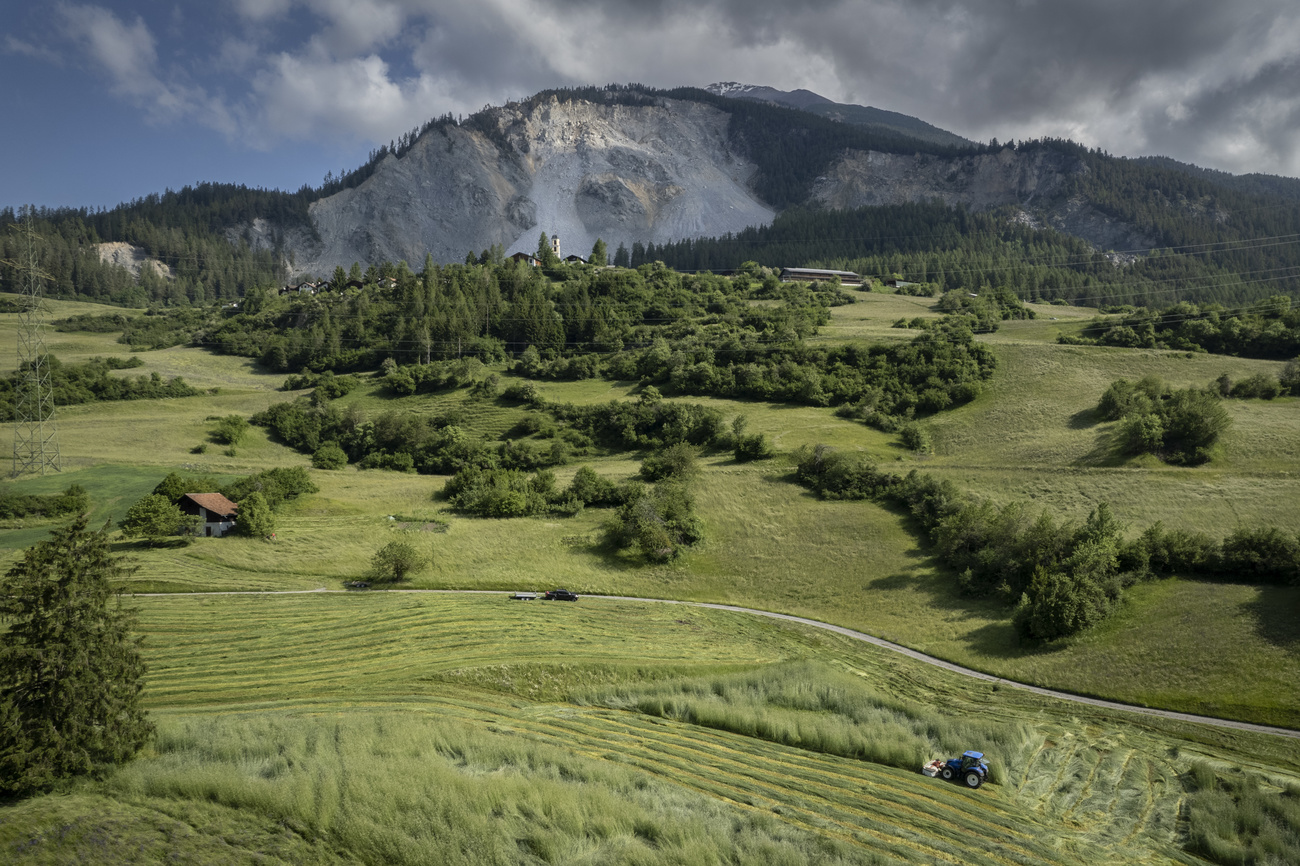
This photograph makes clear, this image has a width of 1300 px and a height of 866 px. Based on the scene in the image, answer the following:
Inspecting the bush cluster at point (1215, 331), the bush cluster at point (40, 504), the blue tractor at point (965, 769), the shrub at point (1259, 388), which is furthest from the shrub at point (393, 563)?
the bush cluster at point (1215, 331)

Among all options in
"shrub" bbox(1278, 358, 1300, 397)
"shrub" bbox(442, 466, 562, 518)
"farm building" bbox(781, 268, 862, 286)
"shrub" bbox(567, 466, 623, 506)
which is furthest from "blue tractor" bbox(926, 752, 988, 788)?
"farm building" bbox(781, 268, 862, 286)

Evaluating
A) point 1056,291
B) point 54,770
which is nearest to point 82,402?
point 54,770

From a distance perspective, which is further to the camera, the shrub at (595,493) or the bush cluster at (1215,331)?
the bush cluster at (1215,331)

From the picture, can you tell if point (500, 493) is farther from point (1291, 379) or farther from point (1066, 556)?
point (1291, 379)

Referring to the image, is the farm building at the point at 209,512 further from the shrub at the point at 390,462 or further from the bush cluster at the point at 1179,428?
the bush cluster at the point at 1179,428

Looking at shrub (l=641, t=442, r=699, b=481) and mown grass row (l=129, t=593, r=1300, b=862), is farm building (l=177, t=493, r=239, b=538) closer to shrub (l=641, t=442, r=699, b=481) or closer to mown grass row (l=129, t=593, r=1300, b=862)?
mown grass row (l=129, t=593, r=1300, b=862)

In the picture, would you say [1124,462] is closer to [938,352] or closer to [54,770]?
[938,352]

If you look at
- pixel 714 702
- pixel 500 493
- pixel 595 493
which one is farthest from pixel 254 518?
pixel 714 702
